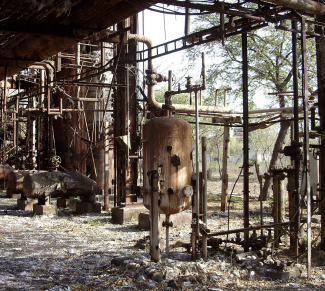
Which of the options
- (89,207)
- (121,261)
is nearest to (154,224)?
(121,261)

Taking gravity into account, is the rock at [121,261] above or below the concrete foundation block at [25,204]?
below

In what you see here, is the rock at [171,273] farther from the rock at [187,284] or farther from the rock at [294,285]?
the rock at [294,285]

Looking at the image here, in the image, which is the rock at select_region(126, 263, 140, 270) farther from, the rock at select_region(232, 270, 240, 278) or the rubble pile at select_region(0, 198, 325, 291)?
the rock at select_region(232, 270, 240, 278)

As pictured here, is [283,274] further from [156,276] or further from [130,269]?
[130,269]

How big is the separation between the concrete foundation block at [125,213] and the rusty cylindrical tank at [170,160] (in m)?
4.50

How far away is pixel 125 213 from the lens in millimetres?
11984

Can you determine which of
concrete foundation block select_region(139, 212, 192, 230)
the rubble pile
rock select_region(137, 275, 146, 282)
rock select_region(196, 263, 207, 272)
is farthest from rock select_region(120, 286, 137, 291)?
concrete foundation block select_region(139, 212, 192, 230)

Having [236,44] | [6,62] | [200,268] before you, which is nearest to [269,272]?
[200,268]

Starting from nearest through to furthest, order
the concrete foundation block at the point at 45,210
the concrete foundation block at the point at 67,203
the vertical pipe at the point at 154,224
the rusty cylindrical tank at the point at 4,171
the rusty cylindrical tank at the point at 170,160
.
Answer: the vertical pipe at the point at 154,224
the rusty cylindrical tank at the point at 170,160
the concrete foundation block at the point at 45,210
the concrete foundation block at the point at 67,203
the rusty cylindrical tank at the point at 4,171

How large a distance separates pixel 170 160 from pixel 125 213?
5001 millimetres

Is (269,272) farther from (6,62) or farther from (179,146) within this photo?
(6,62)

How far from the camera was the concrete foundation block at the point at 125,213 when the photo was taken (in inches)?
471

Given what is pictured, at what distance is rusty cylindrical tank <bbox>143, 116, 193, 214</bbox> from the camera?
24.2ft

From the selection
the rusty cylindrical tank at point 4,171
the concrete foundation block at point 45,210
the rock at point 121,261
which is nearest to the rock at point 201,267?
the rock at point 121,261
